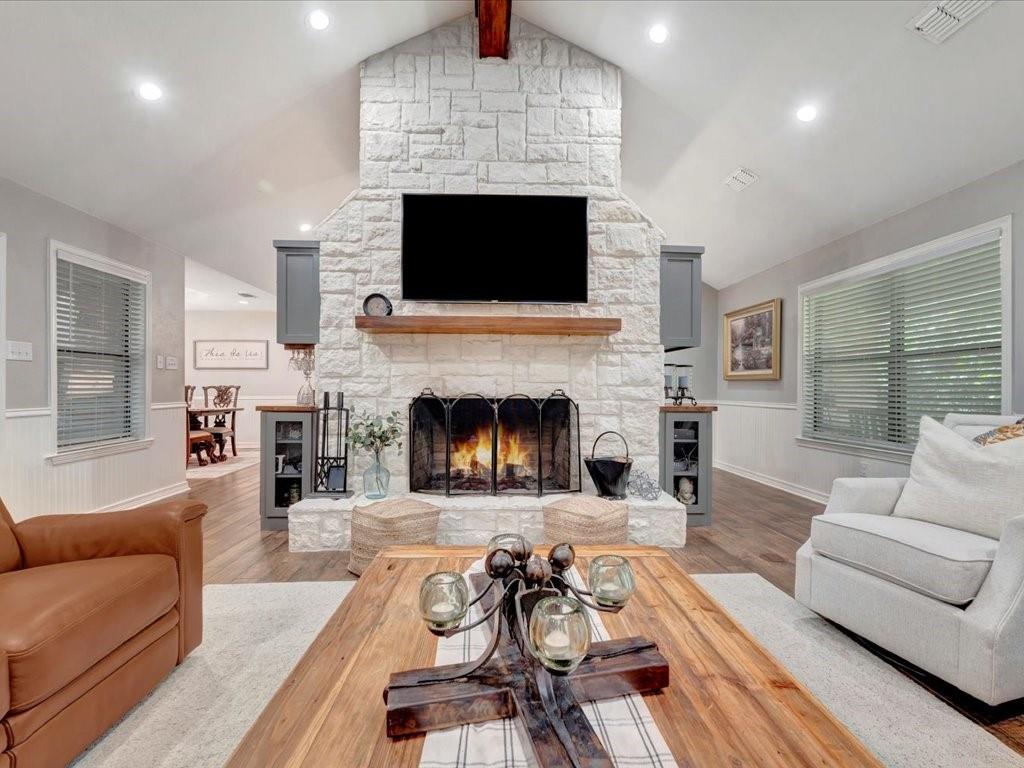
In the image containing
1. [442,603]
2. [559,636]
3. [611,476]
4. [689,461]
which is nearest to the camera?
[559,636]

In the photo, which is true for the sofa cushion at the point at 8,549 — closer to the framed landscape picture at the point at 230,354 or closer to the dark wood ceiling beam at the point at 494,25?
the dark wood ceiling beam at the point at 494,25

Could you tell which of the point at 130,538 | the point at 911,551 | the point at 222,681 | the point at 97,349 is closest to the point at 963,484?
the point at 911,551

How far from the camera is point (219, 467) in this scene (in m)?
5.93

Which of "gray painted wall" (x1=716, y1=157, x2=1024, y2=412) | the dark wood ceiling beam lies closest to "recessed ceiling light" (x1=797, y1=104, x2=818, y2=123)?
"gray painted wall" (x1=716, y1=157, x2=1024, y2=412)

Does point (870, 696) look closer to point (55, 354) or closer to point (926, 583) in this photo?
point (926, 583)

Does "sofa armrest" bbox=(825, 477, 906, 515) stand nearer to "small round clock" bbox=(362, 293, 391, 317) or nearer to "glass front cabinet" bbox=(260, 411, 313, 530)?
"small round clock" bbox=(362, 293, 391, 317)

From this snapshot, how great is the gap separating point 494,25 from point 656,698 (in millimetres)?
3433

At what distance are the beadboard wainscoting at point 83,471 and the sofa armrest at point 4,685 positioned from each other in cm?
273

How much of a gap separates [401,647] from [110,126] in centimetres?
357

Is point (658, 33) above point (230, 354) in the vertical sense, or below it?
above

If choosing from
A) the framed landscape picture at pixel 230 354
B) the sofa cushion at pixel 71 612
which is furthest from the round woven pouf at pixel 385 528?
the framed landscape picture at pixel 230 354

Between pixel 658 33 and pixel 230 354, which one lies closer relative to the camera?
pixel 658 33

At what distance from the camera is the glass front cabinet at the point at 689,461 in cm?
345

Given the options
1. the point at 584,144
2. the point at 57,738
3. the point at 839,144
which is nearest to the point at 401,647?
the point at 57,738
